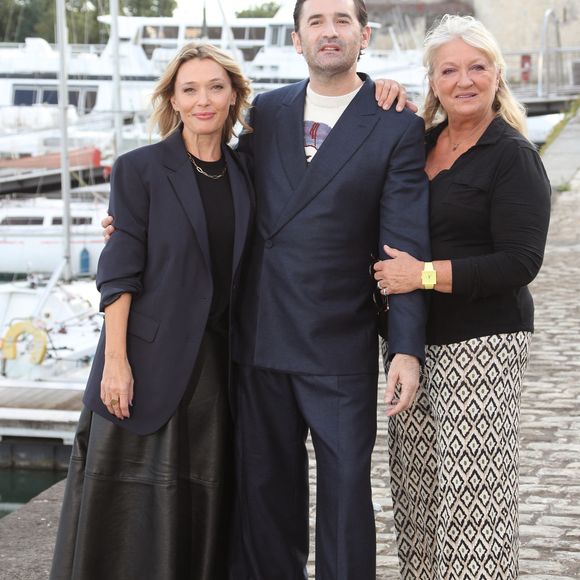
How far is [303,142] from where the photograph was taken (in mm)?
3355

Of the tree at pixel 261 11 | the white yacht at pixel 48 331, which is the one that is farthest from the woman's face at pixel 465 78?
the tree at pixel 261 11

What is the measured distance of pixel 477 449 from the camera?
3.22m

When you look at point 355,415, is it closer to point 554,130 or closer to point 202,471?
point 202,471

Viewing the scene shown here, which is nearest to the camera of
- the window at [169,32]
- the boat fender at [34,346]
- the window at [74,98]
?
the boat fender at [34,346]

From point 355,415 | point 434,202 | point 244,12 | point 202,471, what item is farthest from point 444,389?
point 244,12

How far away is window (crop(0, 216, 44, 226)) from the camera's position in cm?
2277

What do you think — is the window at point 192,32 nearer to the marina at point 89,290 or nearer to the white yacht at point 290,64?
the marina at point 89,290

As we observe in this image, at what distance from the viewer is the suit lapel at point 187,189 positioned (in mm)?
3293

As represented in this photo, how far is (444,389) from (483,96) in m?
0.80

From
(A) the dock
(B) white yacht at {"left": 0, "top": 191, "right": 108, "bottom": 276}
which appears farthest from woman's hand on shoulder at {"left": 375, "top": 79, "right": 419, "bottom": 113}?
(B) white yacht at {"left": 0, "top": 191, "right": 108, "bottom": 276}

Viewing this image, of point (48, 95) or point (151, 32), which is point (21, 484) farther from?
point (48, 95)

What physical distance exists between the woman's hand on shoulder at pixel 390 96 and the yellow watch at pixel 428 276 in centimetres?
47

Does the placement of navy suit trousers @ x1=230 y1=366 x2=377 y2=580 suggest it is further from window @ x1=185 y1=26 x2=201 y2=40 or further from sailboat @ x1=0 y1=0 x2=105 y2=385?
window @ x1=185 y1=26 x2=201 y2=40

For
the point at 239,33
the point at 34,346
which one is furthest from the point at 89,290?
the point at 239,33
